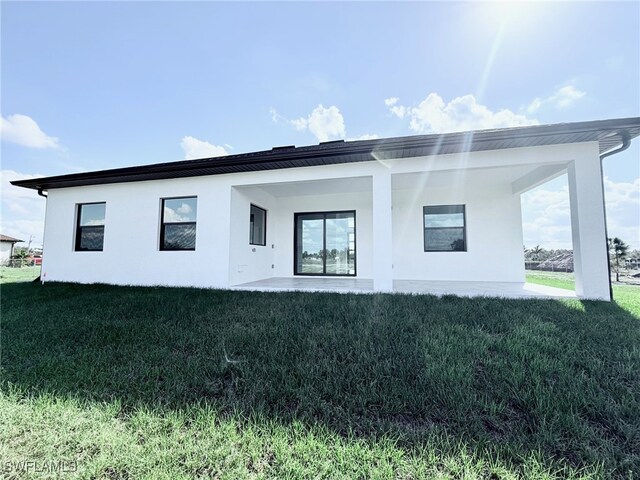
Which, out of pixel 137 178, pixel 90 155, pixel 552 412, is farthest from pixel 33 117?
pixel 552 412

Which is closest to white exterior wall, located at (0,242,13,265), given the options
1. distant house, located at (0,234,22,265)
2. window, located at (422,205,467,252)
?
distant house, located at (0,234,22,265)

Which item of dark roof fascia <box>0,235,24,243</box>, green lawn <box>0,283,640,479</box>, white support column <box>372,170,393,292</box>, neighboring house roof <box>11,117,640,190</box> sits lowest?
green lawn <box>0,283,640,479</box>

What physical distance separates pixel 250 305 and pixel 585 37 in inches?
357

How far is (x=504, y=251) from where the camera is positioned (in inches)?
294

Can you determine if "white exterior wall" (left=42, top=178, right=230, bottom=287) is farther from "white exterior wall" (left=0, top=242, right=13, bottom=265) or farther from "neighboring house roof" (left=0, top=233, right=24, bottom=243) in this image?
"neighboring house roof" (left=0, top=233, right=24, bottom=243)

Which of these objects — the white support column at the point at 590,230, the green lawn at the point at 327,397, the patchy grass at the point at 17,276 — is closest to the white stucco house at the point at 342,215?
the white support column at the point at 590,230

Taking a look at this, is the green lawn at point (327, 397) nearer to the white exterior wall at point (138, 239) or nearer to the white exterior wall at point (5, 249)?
the white exterior wall at point (138, 239)

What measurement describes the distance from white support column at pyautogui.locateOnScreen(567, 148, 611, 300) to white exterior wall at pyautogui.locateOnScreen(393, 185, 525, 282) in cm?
271

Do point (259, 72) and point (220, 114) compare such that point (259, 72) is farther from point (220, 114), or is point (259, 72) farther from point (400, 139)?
point (400, 139)

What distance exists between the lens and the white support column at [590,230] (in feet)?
15.0

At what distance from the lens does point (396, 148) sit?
494cm

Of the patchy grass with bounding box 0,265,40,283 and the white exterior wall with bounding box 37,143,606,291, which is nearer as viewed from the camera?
the white exterior wall with bounding box 37,143,606,291

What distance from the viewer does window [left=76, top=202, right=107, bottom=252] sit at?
739cm

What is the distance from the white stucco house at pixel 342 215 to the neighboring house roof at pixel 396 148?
0.08 feet
